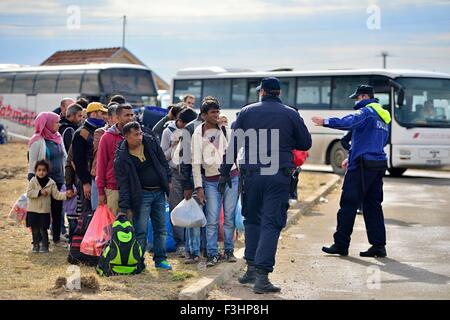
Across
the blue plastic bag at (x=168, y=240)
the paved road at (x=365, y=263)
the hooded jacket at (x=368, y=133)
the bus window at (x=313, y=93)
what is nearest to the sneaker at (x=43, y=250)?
the blue plastic bag at (x=168, y=240)

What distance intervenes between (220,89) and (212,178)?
65.8 feet

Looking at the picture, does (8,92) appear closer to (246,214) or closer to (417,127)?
(417,127)

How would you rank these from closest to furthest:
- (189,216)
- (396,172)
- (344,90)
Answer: (189,216) < (396,172) < (344,90)

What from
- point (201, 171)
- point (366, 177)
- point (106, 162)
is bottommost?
point (366, 177)

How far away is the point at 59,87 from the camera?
35.7 metres

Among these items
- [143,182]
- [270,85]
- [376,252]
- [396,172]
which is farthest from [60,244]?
[396,172]

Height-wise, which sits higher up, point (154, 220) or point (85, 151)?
point (85, 151)

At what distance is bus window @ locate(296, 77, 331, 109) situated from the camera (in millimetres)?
26406

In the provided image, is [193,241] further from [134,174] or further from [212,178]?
[134,174]

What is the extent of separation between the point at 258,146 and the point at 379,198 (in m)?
2.69

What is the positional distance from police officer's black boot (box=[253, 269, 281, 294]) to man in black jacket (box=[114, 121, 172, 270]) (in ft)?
4.48

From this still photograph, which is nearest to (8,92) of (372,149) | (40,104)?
(40,104)

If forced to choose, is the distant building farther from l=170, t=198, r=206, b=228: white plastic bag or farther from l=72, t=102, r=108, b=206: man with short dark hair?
l=170, t=198, r=206, b=228: white plastic bag

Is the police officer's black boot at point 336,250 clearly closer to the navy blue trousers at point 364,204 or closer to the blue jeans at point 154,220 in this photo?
the navy blue trousers at point 364,204
